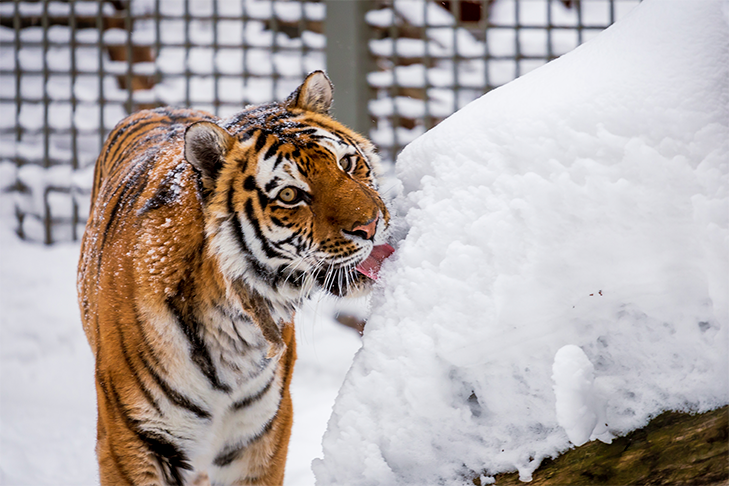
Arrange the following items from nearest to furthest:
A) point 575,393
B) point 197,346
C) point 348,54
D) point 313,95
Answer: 1. point 575,393
2. point 197,346
3. point 313,95
4. point 348,54

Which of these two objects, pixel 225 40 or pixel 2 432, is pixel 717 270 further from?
pixel 225 40

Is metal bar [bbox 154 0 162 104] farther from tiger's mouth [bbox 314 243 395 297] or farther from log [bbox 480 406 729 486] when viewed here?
log [bbox 480 406 729 486]

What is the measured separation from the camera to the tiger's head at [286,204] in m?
1.38

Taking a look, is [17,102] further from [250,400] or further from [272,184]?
[272,184]

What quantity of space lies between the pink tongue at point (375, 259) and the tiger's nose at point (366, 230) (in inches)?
2.4

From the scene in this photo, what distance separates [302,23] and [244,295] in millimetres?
3385

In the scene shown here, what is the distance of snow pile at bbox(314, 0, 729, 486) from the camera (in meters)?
1.06

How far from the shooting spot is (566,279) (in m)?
1.11

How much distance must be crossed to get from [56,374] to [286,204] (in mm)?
2620

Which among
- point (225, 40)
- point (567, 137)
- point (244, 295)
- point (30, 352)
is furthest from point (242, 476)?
point (225, 40)

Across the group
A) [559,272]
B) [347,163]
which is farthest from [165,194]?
[559,272]

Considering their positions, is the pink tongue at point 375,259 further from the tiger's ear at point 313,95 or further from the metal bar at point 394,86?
the metal bar at point 394,86

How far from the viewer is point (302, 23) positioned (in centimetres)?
448

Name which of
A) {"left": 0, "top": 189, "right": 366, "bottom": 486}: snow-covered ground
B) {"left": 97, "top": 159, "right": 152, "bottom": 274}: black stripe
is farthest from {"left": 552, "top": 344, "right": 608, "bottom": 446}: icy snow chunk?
{"left": 0, "top": 189, "right": 366, "bottom": 486}: snow-covered ground
